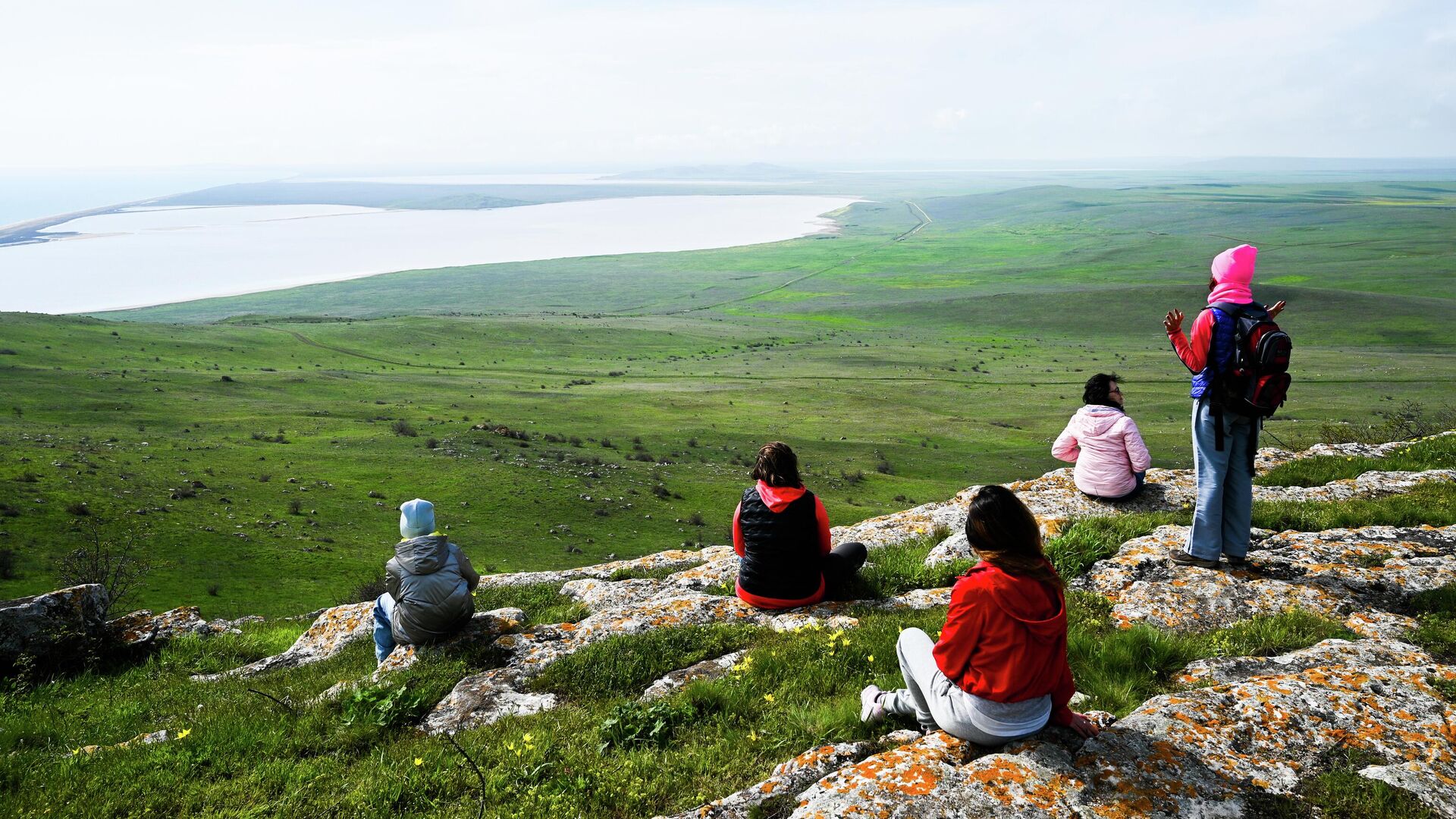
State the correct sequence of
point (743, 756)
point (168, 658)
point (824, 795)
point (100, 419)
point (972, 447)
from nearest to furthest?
point (824, 795)
point (743, 756)
point (168, 658)
point (100, 419)
point (972, 447)

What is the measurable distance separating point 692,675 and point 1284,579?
6.55 m

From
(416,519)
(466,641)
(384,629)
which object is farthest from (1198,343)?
(384,629)

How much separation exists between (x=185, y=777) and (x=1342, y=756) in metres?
8.49

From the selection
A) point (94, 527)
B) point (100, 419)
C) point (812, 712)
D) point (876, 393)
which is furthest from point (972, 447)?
point (100, 419)

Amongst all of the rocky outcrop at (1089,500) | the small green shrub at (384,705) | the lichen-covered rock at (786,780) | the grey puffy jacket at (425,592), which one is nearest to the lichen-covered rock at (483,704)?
the small green shrub at (384,705)

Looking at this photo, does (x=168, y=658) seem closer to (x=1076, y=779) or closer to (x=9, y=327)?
(x=1076, y=779)

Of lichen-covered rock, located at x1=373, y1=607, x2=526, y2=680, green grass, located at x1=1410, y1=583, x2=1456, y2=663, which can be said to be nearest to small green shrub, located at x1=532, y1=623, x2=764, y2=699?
lichen-covered rock, located at x1=373, y1=607, x2=526, y2=680

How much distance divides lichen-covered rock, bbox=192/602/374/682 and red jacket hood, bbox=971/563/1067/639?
28.2 feet

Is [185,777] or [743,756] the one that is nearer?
[743,756]

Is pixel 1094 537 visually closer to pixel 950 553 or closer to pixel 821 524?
pixel 950 553

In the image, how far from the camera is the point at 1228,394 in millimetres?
8352

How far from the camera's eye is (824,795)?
4754 mm

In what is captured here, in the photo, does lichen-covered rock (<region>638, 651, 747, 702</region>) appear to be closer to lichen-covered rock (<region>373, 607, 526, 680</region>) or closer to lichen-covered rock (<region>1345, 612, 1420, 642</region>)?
lichen-covered rock (<region>373, 607, 526, 680</region>)

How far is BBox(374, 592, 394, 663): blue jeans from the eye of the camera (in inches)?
366
